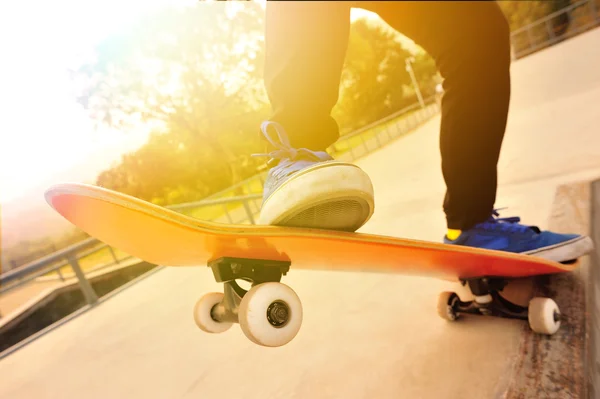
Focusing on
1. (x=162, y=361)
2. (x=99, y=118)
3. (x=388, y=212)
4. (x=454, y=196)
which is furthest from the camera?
(x=99, y=118)

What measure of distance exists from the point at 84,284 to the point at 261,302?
3.25 meters

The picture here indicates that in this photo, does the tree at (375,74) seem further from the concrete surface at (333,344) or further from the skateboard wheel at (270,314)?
the skateboard wheel at (270,314)

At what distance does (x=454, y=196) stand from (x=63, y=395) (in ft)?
4.79

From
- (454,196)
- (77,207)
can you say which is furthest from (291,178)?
(454,196)

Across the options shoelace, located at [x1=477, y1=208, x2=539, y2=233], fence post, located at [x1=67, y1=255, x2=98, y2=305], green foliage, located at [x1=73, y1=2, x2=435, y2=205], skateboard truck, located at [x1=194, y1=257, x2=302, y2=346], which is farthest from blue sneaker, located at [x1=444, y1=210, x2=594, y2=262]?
green foliage, located at [x1=73, y1=2, x2=435, y2=205]

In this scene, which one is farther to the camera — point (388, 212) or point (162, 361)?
point (388, 212)

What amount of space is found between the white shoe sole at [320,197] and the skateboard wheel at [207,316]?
24 centimetres

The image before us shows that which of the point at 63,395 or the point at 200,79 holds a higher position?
the point at 200,79

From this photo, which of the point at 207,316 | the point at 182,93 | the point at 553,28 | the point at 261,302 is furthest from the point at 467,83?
the point at 553,28

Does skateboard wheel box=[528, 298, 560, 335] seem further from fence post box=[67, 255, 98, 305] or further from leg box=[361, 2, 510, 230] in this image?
fence post box=[67, 255, 98, 305]

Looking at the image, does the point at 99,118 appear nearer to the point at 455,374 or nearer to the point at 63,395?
the point at 63,395

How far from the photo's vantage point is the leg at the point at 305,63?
0.72 meters

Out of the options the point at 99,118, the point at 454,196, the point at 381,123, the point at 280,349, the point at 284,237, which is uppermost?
the point at 99,118

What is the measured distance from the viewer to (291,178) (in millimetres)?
671
